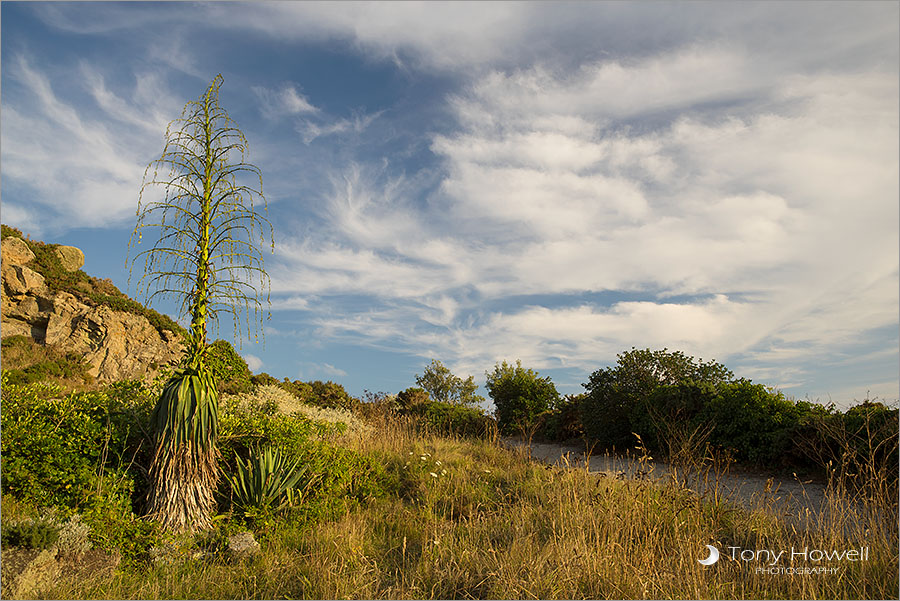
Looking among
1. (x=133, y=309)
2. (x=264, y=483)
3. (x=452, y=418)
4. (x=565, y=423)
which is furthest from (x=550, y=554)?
(x=133, y=309)

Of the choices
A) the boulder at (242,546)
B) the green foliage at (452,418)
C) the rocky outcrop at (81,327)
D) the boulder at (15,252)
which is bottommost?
the boulder at (242,546)

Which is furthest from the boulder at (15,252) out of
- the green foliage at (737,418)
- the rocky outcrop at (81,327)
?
the green foliage at (737,418)

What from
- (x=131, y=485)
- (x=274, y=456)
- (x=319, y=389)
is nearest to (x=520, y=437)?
(x=319, y=389)

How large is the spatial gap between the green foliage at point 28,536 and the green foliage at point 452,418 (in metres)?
9.20

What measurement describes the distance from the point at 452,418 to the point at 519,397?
2.90 meters

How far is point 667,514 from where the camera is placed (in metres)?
5.80

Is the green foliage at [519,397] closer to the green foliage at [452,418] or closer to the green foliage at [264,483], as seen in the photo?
the green foliage at [452,418]

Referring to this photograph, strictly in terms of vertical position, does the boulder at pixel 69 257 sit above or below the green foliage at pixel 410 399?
above

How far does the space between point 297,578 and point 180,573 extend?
123cm

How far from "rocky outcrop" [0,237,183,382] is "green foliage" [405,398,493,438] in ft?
24.6

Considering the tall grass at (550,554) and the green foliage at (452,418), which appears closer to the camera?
the tall grass at (550,554)

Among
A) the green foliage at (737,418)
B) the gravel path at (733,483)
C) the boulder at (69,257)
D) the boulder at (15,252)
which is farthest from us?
the boulder at (69,257)

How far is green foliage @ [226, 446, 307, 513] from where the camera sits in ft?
21.5

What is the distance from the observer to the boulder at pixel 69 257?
63.6 feet
